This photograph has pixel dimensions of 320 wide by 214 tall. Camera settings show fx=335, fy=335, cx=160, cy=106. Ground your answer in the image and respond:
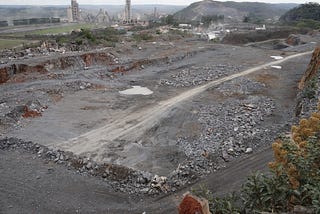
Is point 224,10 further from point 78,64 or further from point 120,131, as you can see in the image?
point 120,131

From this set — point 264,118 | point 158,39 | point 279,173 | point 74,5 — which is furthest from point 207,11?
point 279,173

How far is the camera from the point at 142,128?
1448cm

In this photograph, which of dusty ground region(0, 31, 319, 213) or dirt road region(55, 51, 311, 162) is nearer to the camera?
dusty ground region(0, 31, 319, 213)

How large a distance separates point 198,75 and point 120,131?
34.2 ft

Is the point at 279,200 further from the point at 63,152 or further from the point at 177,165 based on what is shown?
the point at 63,152

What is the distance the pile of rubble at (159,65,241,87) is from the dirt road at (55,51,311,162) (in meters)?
2.75

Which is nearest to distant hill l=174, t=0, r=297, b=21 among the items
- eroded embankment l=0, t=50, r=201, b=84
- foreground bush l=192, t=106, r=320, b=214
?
eroded embankment l=0, t=50, r=201, b=84

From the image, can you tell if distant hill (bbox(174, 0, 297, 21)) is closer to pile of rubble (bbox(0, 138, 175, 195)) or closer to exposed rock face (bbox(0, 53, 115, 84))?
exposed rock face (bbox(0, 53, 115, 84))

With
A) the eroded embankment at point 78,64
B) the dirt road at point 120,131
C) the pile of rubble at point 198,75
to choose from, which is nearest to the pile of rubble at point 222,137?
the dirt road at point 120,131

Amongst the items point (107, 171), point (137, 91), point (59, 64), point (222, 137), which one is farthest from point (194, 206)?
point (59, 64)

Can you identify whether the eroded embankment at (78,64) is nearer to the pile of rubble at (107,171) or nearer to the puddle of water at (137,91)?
the puddle of water at (137,91)

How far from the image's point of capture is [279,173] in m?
5.79

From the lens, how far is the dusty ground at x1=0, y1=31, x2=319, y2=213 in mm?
10008

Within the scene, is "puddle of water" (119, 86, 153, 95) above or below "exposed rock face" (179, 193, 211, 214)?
below
